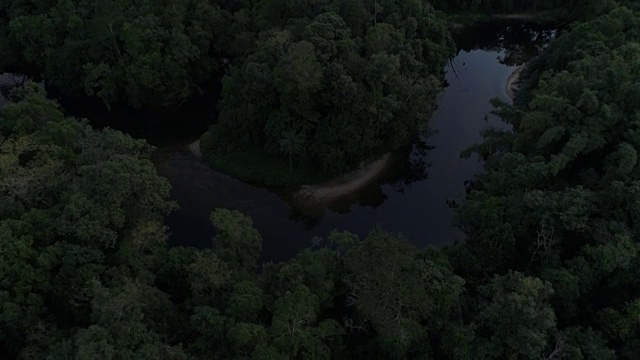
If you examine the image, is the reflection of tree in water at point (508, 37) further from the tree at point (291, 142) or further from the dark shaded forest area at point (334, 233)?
the tree at point (291, 142)

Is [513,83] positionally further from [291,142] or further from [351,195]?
[291,142]

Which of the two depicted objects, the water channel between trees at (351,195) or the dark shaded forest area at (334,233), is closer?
the dark shaded forest area at (334,233)

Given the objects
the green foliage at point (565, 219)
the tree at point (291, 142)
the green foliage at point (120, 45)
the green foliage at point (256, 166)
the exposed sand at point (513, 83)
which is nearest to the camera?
the green foliage at point (565, 219)

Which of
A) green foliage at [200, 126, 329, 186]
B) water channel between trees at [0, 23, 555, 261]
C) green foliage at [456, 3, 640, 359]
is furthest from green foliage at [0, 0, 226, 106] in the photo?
green foliage at [456, 3, 640, 359]

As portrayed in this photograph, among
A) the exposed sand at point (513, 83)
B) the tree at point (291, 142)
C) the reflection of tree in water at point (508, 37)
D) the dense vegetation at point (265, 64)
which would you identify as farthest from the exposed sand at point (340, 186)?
the reflection of tree in water at point (508, 37)

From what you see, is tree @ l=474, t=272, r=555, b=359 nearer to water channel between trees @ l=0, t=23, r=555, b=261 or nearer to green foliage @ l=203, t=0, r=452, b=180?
water channel between trees @ l=0, t=23, r=555, b=261

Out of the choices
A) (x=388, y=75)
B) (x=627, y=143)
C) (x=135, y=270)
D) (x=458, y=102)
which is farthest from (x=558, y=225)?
(x=458, y=102)
